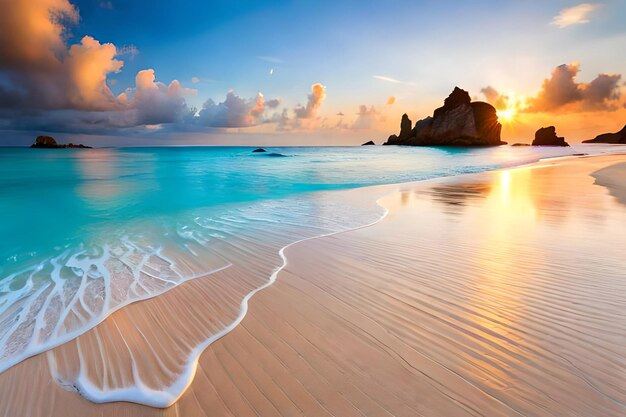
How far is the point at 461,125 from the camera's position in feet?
464

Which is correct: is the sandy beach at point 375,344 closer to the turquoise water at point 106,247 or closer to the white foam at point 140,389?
the white foam at point 140,389

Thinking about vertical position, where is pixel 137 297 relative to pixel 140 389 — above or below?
below

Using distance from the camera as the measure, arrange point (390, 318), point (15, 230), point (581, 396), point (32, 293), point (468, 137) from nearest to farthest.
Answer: point (581, 396)
point (390, 318)
point (32, 293)
point (15, 230)
point (468, 137)

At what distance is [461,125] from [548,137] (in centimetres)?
4796

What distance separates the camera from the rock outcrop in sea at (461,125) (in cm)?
14112

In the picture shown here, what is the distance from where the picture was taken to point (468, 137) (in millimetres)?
141125

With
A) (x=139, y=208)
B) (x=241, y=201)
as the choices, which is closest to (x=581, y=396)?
(x=241, y=201)

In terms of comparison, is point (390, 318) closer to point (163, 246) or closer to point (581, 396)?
point (581, 396)

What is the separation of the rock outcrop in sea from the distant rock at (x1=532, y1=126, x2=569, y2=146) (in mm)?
18478

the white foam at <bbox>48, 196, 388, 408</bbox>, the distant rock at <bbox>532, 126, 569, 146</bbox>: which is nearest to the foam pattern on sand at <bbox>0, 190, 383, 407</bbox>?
the white foam at <bbox>48, 196, 388, 408</bbox>

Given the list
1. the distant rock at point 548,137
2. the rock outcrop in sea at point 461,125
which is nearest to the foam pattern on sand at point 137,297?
the rock outcrop in sea at point 461,125

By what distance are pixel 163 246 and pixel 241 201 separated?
767 cm

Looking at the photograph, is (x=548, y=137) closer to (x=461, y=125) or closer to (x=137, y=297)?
(x=461, y=125)

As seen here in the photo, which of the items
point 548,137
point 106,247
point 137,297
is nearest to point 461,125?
point 548,137
